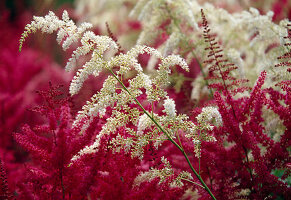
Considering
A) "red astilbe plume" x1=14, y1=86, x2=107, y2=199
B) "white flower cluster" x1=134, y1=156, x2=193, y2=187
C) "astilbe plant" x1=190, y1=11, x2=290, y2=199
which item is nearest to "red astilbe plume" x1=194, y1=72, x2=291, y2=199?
"astilbe plant" x1=190, y1=11, x2=290, y2=199

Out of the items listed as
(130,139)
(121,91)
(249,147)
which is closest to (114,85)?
(121,91)

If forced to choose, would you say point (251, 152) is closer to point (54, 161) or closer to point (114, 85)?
point (114, 85)

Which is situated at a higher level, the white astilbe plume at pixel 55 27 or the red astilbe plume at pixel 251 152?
the white astilbe plume at pixel 55 27

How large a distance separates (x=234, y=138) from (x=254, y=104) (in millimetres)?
177

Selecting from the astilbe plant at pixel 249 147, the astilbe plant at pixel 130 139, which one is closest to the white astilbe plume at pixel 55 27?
the astilbe plant at pixel 130 139

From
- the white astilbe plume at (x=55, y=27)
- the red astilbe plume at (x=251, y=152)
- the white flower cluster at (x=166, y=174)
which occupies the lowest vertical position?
the white flower cluster at (x=166, y=174)

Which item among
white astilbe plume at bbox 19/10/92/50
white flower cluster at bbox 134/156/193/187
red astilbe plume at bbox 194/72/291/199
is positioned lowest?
white flower cluster at bbox 134/156/193/187

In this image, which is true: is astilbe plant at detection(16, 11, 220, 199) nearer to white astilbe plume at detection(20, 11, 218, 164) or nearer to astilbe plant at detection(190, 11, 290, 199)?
white astilbe plume at detection(20, 11, 218, 164)

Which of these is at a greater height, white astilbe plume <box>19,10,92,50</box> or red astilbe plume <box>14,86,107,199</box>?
white astilbe plume <box>19,10,92,50</box>

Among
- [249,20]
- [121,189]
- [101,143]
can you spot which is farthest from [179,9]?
[121,189]

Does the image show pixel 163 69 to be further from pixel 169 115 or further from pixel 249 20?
pixel 249 20

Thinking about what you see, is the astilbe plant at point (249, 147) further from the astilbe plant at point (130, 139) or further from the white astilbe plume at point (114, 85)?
the white astilbe plume at point (114, 85)

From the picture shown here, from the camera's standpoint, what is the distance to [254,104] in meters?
1.22

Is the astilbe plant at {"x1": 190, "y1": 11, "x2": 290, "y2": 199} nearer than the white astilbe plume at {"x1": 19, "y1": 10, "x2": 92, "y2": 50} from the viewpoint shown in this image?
No
